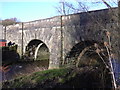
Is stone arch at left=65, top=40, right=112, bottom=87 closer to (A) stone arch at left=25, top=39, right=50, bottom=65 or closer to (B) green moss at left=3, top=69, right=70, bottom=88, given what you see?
(B) green moss at left=3, top=69, right=70, bottom=88

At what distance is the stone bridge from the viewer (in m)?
8.38

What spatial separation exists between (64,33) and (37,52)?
17.5 feet

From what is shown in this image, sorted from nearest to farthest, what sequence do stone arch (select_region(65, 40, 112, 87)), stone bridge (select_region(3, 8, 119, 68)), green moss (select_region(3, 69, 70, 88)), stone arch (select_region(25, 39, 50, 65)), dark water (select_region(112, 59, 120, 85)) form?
1. green moss (select_region(3, 69, 70, 88))
2. dark water (select_region(112, 59, 120, 85))
3. stone arch (select_region(65, 40, 112, 87))
4. stone bridge (select_region(3, 8, 119, 68))
5. stone arch (select_region(25, 39, 50, 65))

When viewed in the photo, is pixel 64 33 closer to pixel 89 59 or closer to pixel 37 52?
Answer: pixel 89 59

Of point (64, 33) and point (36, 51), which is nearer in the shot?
point (64, 33)

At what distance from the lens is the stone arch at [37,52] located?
15.5 metres

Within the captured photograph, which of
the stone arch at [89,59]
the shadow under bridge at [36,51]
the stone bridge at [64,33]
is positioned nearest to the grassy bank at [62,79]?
the stone arch at [89,59]

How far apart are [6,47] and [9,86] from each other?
37.0 ft

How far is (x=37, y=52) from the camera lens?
1609 cm

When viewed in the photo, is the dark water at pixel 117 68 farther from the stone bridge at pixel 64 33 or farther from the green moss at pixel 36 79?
the green moss at pixel 36 79

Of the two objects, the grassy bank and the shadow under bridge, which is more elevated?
the shadow under bridge

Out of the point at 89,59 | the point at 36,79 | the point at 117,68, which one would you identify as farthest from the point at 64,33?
the point at 36,79

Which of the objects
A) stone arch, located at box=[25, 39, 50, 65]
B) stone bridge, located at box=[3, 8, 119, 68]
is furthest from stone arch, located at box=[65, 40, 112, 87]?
stone arch, located at box=[25, 39, 50, 65]

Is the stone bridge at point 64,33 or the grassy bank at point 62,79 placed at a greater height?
the stone bridge at point 64,33
